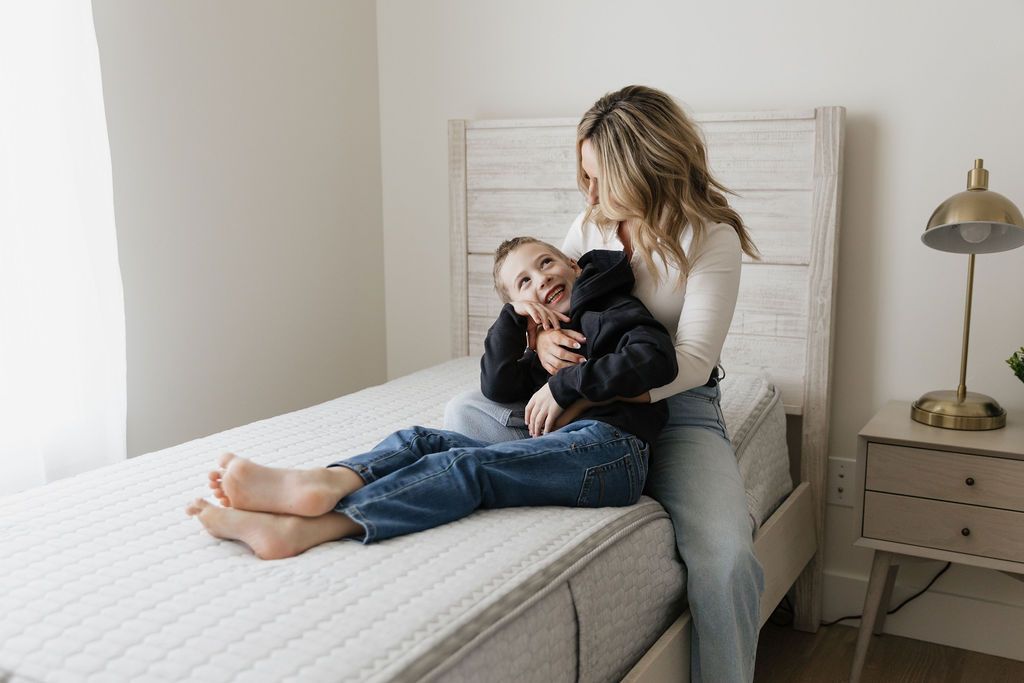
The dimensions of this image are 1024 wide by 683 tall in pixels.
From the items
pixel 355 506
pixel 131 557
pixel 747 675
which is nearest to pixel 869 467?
pixel 747 675

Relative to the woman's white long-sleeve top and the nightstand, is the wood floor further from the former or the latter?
the woman's white long-sleeve top

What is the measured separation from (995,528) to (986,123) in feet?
2.98

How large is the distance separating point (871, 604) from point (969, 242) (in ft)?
2.66

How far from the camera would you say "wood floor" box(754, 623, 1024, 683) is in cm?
216

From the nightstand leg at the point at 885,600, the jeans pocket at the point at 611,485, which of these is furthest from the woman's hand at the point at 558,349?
the nightstand leg at the point at 885,600

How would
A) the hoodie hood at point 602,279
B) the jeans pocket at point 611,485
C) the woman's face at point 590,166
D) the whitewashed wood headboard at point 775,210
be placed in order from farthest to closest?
the whitewashed wood headboard at point 775,210, the woman's face at point 590,166, the hoodie hood at point 602,279, the jeans pocket at point 611,485

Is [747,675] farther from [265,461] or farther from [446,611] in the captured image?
[265,461]

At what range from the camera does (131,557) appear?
3.96 ft

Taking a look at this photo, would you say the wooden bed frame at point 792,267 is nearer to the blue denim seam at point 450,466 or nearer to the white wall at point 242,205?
the white wall at point 242,205

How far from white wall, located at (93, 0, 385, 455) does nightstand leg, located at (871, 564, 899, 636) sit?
1.59 metres

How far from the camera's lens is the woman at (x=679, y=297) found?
1555 mm

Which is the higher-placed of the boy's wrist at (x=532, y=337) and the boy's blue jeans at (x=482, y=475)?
the boy's wrist at (x=532, y=337)

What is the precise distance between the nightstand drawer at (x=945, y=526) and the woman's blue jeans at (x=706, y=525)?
0.50 meters

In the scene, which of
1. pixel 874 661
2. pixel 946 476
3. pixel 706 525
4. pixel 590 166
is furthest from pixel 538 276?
pixel 874 661
